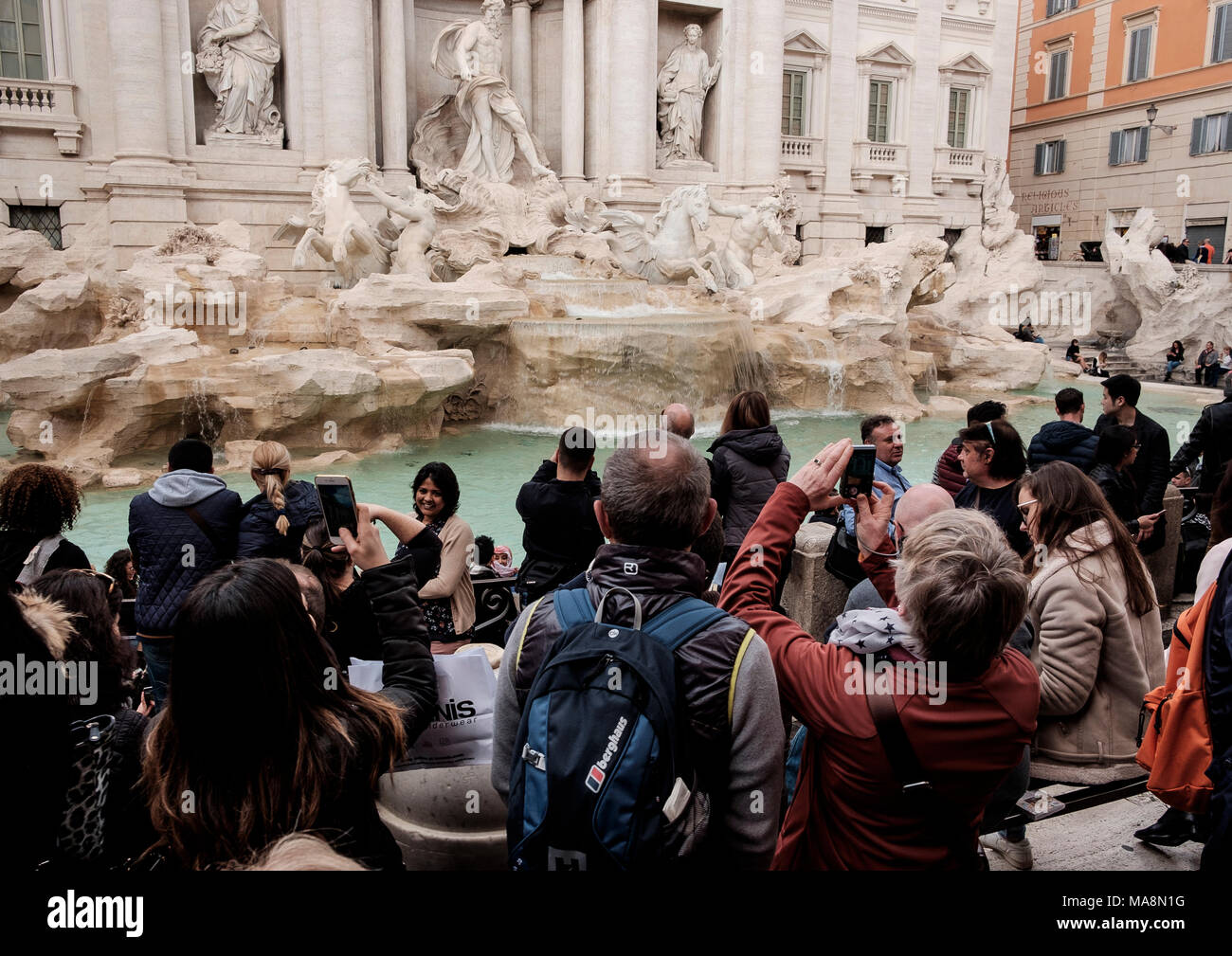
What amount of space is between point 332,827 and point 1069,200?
31.7 metres

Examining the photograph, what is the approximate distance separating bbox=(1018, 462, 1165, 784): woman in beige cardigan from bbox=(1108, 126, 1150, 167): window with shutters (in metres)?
28.1

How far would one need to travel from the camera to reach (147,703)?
10.5 feet

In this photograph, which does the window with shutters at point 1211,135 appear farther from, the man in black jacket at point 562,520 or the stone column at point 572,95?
the man in black jacket at point 562,520

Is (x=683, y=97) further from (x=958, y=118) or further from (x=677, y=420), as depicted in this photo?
(x=677, y=420)

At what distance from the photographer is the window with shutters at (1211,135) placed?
2395cm

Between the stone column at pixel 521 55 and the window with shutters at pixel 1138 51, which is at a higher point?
the window with shutters at pixel 1138 51

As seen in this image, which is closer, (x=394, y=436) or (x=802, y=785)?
(x=802, y=785)

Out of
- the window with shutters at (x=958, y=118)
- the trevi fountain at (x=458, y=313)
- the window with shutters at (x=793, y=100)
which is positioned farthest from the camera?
the window with shutters at (x=958, y=118)

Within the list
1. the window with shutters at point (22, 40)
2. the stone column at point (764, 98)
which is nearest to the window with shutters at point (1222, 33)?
the stone column at point (764, 98)

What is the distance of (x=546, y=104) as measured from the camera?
18.8 m

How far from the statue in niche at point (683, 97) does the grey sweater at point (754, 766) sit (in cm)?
1888

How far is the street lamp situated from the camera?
24906 mm
